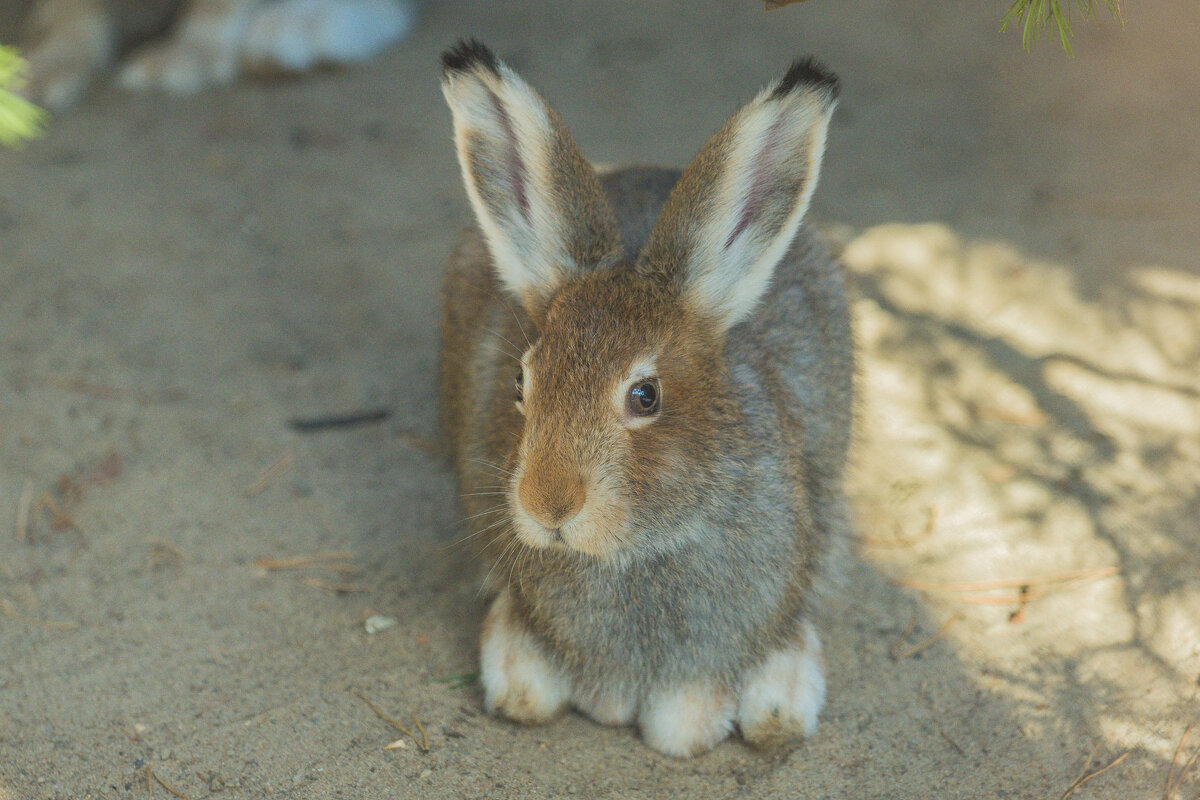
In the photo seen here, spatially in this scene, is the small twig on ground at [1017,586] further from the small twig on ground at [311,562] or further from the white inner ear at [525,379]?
the small twig on ground at [311,562]

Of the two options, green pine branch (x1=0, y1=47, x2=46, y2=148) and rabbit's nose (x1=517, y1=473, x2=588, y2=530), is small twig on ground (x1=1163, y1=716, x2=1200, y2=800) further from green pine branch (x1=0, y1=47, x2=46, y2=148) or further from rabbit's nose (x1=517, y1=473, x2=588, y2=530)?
green pine branch (x1=0, y1=47, x2=46, y2=148)

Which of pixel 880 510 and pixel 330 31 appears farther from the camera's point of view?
pixel 330 31

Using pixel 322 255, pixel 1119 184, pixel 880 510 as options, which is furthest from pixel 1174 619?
pixel 322 255

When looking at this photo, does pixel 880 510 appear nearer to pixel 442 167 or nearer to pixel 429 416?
pixel 429 416

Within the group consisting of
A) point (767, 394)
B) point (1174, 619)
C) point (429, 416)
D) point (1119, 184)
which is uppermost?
point (767, 394)

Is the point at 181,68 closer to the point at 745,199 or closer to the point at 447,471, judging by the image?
the point at 447,471

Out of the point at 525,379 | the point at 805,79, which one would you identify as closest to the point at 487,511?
the point at 525,379

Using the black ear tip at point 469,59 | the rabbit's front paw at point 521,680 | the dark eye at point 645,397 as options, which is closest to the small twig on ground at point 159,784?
the rabbit's front paw at point 521,680
